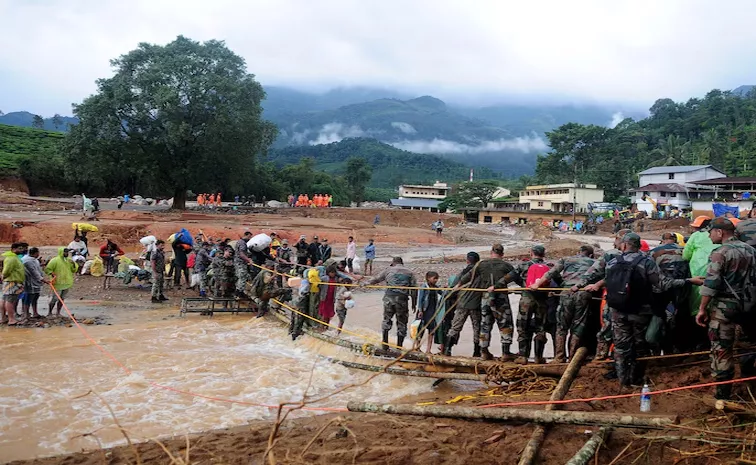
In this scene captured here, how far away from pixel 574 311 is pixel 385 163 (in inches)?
6273

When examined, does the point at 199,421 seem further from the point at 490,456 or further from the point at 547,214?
the point at 547,214

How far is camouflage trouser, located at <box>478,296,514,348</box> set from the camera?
7.97m

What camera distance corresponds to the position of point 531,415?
17.7ft

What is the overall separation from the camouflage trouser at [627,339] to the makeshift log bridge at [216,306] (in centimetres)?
988

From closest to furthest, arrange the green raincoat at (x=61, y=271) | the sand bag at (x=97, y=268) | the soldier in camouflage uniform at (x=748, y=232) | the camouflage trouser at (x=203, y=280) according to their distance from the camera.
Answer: the soldier in camouflage uniform at (x=748, y=232) → the green raincoat at (x=61, y=271) → the camouflage trouser at (x=203, y=280) → the sand bag at (x=97, y=268)

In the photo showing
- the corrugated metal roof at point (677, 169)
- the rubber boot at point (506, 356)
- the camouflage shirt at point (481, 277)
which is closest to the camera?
the rubber boot at point (506, 356)

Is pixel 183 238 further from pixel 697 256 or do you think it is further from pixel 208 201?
pixel 208 201

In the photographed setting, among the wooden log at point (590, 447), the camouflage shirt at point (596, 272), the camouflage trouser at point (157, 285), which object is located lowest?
the camouflage trouser at point (157, 285)

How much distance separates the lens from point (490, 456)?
16.4ft

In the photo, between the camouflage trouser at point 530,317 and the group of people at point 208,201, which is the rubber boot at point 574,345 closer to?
the camouflage trouser at point 530,317

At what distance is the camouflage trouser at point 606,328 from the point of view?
6.87 metres

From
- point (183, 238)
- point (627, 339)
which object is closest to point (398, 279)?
point (627, 339)

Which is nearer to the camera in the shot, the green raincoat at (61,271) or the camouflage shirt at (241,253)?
the green raincoat at (61,271)

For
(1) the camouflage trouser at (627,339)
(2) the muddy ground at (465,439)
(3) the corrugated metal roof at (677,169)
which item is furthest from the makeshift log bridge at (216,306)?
(3) the corrugated metal roof at (677,169)
